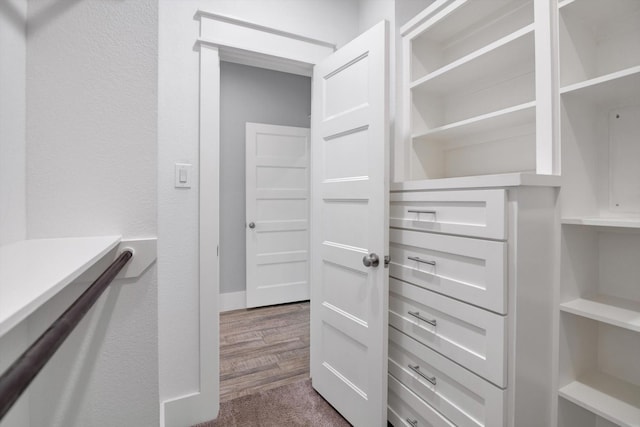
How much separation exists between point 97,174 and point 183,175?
2.53 feet

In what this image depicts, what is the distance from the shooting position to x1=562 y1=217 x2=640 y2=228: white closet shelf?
98 centimetres

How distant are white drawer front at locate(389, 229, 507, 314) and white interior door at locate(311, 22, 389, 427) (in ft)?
0.44

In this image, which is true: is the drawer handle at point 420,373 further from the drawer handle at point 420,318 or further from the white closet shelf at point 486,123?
the white closet shelf at point 486,123

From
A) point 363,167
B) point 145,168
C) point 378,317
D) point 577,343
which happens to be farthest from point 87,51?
point 577,343

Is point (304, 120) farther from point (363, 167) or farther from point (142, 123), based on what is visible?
point (142, 123)

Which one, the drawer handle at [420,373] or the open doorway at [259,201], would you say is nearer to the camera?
the drawer handle at [420,373]

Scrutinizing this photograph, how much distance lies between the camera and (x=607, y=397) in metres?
1.12

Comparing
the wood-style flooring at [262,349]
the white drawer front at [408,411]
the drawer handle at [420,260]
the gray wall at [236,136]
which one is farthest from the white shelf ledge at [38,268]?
the gray wall at [236,136]

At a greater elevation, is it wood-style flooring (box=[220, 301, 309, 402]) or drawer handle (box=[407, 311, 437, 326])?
drawer handle (box=[407, 311, 437, 326])

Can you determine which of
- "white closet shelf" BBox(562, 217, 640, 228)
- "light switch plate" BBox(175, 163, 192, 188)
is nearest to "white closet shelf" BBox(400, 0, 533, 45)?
"white closet shelf" BBox(562, 217, 640, 228)

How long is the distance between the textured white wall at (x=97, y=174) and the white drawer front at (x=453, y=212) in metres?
1.05

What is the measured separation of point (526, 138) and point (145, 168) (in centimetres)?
158

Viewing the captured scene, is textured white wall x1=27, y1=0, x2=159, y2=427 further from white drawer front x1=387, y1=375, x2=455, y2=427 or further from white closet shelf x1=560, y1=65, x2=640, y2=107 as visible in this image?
white closet shelf x1=560, y1=65, x2=640, y2=107

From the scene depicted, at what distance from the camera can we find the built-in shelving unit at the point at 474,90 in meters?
1.33
